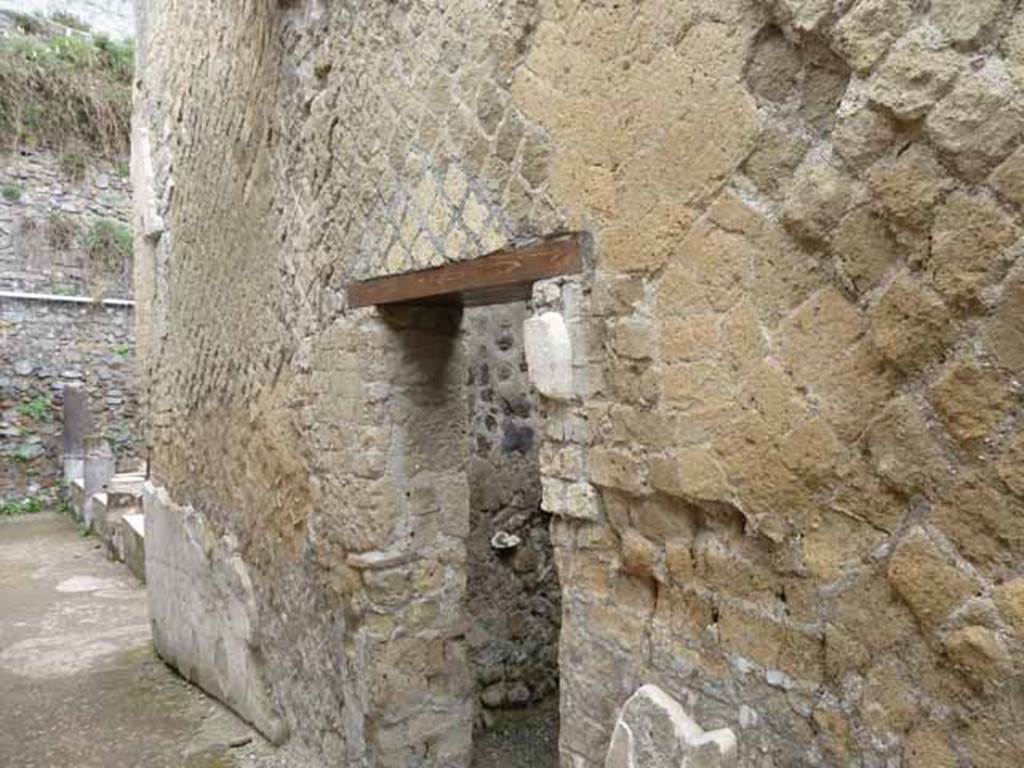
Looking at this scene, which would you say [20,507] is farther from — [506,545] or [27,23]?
[506,545]

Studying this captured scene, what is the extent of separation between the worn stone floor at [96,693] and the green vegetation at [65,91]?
764 centimetres

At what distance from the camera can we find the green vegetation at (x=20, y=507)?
10.6 metres

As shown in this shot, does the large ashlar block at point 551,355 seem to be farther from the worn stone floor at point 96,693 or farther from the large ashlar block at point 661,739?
the worn stone floor at point 96,693

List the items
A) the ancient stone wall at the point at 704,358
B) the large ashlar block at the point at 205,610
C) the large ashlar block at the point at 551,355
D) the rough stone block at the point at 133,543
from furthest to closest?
the rough stone block at the point at 133,543 → the large ashlar block at the point at 205,610 → the large ashlar block at the point at 551,355 → the ancient stone wall at the point at 704,358

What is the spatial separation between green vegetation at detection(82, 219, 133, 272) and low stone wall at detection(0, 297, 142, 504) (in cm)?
106

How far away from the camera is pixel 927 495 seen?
3.92 feet

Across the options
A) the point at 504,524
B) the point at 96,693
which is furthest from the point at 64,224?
the point at 504,524

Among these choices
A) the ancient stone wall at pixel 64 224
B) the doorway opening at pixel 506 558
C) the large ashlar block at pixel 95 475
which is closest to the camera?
the doorway opening at pixel 506 558

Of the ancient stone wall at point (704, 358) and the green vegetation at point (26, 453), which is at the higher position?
the ancient stone wall at point (704, 358)

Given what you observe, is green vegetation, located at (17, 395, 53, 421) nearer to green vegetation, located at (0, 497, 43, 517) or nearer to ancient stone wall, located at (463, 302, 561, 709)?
green vegetation, located at (0, 497, 43, 517)

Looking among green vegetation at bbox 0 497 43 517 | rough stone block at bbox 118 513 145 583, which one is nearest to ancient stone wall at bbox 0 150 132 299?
green vegetation at bbox 0 497 43 517

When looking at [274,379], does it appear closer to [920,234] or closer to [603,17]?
[603,17]

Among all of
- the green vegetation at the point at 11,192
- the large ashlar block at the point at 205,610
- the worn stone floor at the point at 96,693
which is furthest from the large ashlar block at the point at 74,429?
the large ashlar block at the point at 205,610

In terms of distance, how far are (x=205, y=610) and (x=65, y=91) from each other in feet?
35.9
